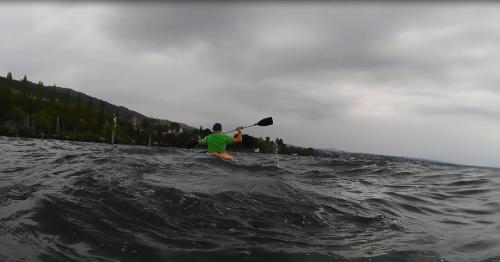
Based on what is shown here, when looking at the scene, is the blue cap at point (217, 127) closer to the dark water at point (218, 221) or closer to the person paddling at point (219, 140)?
the person paddling at point (219, 140)

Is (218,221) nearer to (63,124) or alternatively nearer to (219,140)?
(219,140)

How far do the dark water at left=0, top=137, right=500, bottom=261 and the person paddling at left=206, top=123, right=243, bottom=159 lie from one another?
216 inches

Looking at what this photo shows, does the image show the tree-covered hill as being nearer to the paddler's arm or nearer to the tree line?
the tree line

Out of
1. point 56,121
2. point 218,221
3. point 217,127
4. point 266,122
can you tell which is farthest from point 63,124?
point 218,221

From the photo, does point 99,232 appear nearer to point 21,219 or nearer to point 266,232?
point 21,219

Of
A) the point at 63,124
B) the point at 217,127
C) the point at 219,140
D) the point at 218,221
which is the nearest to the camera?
the point at 218,221

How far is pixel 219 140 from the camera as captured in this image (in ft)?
57.1

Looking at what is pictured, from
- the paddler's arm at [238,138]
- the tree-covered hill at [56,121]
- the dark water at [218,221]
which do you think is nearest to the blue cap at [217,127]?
the paddler's arm at [238,138]

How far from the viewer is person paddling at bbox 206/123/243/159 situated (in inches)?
680

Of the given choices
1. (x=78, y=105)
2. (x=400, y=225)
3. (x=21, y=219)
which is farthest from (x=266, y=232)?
(x=78, y=105)

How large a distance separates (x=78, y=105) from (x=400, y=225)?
158 m

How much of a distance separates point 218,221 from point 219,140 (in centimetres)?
1037

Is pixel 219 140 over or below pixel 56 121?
below

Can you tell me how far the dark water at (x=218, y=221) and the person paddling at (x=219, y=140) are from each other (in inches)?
216
